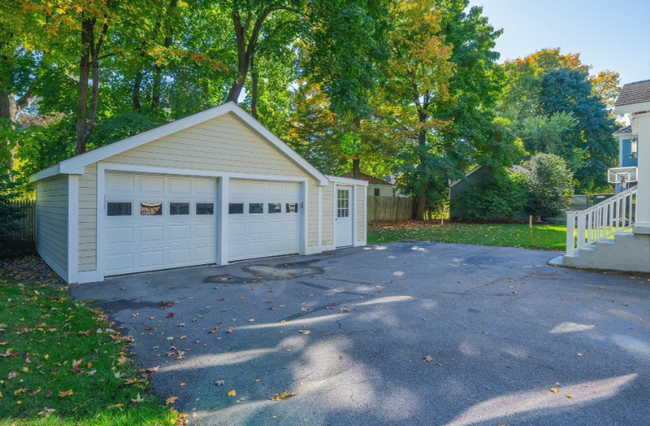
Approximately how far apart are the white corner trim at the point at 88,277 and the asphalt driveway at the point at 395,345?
258mm

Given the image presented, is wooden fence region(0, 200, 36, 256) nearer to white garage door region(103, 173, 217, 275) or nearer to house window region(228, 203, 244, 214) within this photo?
white garage door region(103, 173, 217, 275)

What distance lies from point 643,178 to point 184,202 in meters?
9.74

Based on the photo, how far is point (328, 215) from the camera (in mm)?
11250

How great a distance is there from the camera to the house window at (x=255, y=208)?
9430 millimetres

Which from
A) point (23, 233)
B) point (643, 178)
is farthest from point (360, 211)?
point (23, 233)

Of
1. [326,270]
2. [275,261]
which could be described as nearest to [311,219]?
[275,261]

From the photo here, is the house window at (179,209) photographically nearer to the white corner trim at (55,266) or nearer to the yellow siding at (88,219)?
the yellow siding at (88,219)

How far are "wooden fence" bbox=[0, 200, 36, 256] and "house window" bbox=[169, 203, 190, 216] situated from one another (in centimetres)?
583

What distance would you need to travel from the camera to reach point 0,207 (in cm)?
991

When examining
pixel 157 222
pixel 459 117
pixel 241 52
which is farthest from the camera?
pixel 459 117

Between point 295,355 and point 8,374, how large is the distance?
2495mm

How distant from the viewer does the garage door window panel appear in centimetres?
724

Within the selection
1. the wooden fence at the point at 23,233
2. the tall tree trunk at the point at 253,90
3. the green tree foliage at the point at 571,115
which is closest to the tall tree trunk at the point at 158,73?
the tall tree trunk at the point at 253,90

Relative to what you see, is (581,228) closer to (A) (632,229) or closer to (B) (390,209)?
(A) (632,229)
